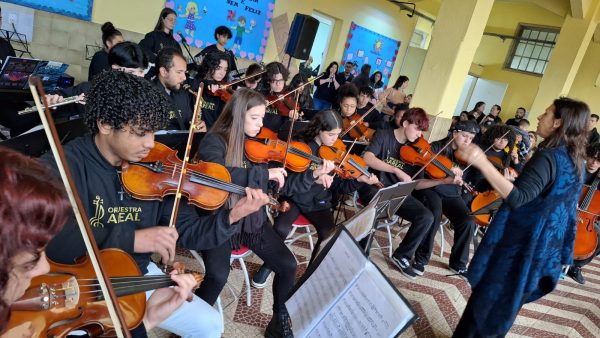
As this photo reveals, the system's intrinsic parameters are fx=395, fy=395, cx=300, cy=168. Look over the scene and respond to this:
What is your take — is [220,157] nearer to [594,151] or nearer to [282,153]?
[282,153]

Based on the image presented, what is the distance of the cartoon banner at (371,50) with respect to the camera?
8.79 meters

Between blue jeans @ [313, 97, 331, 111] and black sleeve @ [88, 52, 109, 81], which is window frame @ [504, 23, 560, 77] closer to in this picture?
blue jeans @ [313, 97, 331, 111]

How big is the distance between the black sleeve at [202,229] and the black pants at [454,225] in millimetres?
2174

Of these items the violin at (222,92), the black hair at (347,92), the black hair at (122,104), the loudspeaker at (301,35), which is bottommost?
the violin at (222,92)

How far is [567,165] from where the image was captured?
1798 millimetres

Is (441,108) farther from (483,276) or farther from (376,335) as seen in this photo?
(376,335)

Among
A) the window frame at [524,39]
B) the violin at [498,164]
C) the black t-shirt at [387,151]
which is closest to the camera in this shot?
the black t-shirt at [387,151]

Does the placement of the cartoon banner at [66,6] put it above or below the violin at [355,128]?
above

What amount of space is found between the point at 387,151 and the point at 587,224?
6.40 ft

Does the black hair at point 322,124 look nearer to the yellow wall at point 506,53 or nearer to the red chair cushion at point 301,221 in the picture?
the red chair cushion at point 301,221

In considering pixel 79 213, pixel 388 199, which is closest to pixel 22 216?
pixel 79 213

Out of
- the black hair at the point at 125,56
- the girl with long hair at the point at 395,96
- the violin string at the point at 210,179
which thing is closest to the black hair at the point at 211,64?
the black hair at the point at 125,56

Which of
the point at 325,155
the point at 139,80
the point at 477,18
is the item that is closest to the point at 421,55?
the point at 477,18

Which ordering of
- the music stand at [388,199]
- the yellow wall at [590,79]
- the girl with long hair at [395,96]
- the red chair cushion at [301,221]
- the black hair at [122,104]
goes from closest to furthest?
the black hair at [122,104] < the music stand at [388,199] < the red chair cushion at [301,221] < the girl with long hair at [395,96] < the yellow wall at [590,79]
